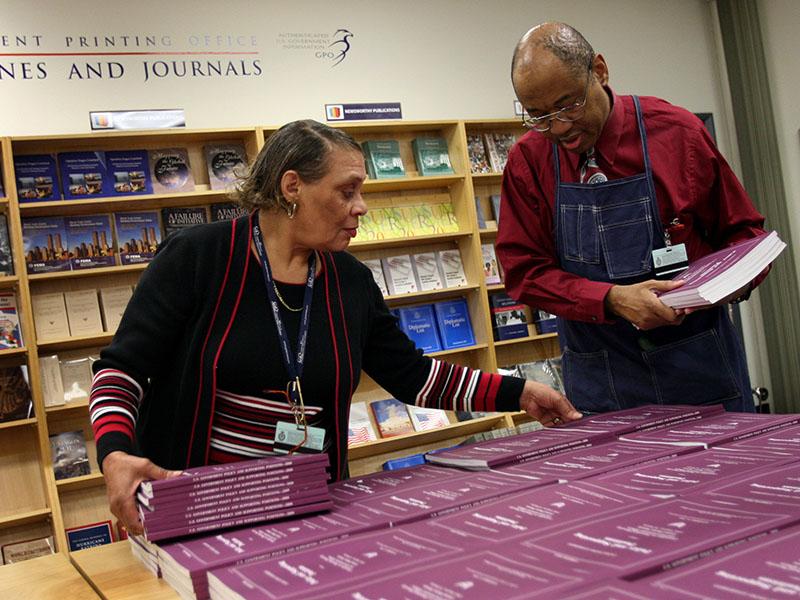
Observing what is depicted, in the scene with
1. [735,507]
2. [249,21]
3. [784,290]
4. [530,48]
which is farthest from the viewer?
[784,290]

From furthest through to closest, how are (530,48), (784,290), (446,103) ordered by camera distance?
(784,290) < (446,103) < (530,48)

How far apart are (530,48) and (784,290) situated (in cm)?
555

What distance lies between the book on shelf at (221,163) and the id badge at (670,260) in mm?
3596

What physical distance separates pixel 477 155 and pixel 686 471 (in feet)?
15.6

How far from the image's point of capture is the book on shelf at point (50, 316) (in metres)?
4.82

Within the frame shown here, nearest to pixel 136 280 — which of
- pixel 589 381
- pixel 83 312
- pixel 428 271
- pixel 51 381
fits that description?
pixel 83 312

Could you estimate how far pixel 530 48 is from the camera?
2066mm

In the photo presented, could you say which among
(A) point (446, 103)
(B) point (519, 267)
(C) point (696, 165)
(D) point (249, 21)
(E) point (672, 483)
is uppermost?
(D) point (249, 21)

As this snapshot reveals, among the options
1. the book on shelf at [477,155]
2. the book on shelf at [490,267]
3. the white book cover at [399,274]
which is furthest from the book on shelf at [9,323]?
the book on shelf at [477,155]

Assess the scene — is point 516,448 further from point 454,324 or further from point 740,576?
point 454,324

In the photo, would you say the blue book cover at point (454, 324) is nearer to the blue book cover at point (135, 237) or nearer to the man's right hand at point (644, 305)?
the blue book cover at point (135, 237)

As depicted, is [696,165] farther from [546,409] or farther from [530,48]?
[546,409]

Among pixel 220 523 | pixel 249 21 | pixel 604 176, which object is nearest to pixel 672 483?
pixel 220 523

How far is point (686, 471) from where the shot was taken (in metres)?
1.37
